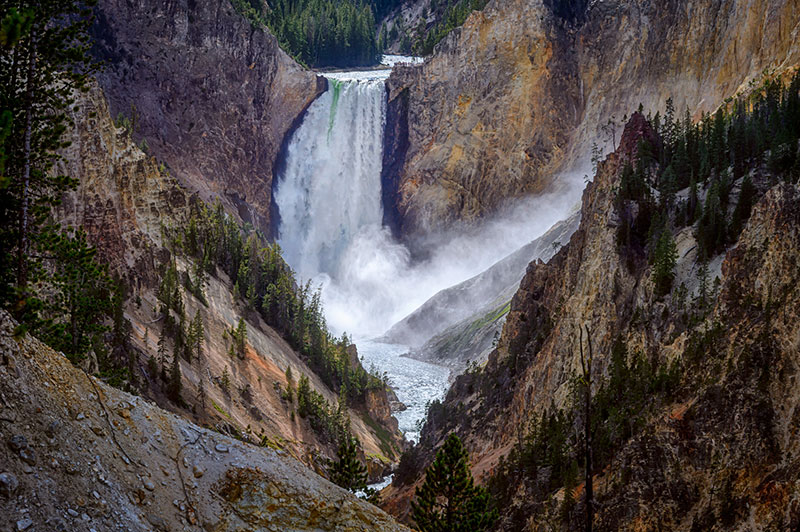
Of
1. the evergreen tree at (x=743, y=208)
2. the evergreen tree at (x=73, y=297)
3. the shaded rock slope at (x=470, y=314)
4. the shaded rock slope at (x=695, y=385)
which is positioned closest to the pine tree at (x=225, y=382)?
the shaded rock slope at (x=695, y=385)

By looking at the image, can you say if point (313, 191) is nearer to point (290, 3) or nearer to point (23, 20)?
point (290, 3)

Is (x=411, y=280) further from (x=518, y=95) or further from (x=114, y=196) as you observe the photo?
(x=114, y=196)

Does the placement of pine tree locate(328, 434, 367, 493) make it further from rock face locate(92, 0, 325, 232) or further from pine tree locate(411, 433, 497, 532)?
rock face locate(92, 0, 325, 232)

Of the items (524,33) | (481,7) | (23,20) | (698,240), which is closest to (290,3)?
(481,7)

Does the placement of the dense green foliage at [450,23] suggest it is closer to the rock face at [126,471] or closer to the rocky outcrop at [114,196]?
the rocky outcrop at [114,196]

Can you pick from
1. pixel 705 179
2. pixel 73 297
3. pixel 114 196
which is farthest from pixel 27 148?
pixel 705 179
